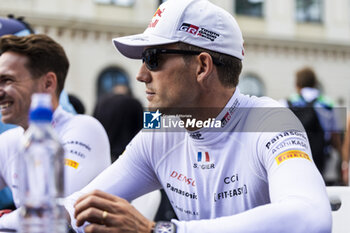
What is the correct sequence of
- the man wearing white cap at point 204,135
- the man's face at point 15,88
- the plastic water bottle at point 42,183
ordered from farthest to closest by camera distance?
the man's face at point 15,88, the man wearing white cap at point 204,135, the plastic water bottle at point 42,183

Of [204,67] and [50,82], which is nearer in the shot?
[204,67]

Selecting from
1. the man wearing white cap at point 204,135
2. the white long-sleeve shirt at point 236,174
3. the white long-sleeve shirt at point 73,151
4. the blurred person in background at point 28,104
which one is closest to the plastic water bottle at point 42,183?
the white long-sleeve shirt at point 236,174

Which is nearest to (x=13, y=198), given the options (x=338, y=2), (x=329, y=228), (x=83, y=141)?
(x=83, y=141)

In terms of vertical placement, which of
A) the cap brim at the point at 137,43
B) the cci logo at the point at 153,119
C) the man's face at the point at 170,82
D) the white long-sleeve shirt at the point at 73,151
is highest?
the cap brim at the point at 137,43

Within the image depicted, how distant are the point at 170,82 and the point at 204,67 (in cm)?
15

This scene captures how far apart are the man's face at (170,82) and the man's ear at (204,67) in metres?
0.02

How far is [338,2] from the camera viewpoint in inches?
882

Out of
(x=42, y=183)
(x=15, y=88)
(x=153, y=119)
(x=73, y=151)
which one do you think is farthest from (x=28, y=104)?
(x=42, y=183)

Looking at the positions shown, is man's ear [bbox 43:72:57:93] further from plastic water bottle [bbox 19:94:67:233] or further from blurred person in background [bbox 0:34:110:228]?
plastic water bottle [bbox 19:94:67:233]

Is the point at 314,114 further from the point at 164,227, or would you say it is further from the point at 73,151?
the point at 164,227

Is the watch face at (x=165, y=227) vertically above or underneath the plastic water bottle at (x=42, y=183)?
underneath

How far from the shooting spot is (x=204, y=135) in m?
2.09

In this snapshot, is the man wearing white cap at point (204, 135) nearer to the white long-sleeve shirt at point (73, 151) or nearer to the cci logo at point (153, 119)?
the cci logo at point (153, 119)

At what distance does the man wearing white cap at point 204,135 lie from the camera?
1928 mm
